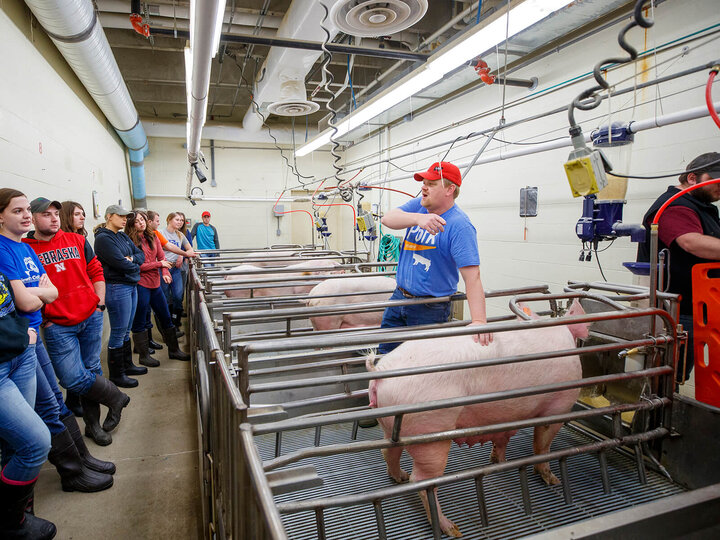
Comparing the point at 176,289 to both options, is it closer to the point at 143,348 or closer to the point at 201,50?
the point at 143,348

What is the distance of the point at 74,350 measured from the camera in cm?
271

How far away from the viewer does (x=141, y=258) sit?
13.5 ft

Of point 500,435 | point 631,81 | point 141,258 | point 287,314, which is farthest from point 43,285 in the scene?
point 631,81

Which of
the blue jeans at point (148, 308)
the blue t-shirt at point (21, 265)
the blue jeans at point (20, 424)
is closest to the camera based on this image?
the blue jeans at point (20, 424)

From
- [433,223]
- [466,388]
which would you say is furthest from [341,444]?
[433,223]

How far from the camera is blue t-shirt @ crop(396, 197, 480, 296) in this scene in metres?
2.09

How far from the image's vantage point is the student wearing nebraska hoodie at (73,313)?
255 cm

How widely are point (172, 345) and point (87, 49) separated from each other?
10.1 ft

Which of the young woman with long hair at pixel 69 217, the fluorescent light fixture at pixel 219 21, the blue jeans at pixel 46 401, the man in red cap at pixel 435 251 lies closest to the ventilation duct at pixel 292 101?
the fluorescent light fixture at pixel 219 21

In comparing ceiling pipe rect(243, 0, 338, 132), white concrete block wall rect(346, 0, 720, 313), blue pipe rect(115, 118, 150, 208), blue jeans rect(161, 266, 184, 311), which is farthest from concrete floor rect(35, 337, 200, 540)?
blue pipe rect(115, 118, 150, 208)

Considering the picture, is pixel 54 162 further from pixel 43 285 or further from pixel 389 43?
pixel 389 43

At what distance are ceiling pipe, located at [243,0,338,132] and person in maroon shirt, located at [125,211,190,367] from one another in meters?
2.11

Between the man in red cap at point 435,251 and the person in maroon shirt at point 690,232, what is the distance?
1.18 m

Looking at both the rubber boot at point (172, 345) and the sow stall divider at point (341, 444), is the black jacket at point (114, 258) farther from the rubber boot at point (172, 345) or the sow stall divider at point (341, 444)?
the sow stall divider at point (341, 444)
